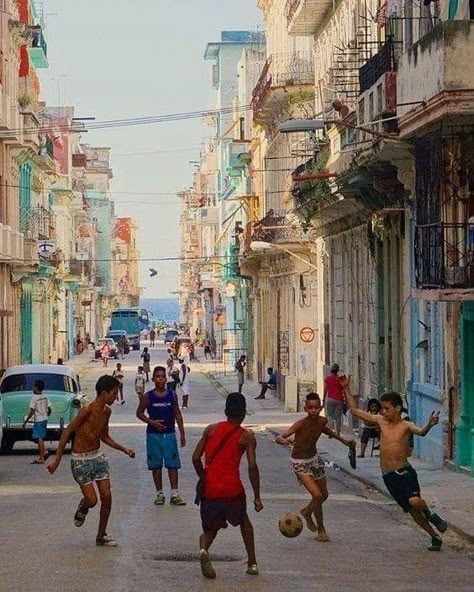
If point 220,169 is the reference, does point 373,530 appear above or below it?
below

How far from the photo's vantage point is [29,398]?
31078mm

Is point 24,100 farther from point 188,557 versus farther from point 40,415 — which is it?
point 188,557

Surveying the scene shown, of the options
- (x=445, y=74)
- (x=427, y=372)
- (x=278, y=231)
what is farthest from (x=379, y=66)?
(x=278, y=231)

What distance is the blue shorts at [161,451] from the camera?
20.1 metres

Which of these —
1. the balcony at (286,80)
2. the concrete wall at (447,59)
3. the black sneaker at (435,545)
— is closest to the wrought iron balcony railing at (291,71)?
the balcony at (286,80)

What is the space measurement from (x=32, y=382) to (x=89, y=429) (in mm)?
16429

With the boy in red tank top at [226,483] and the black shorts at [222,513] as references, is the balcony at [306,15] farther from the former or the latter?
the black shorts at [222,513]

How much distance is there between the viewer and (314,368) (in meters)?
46.9

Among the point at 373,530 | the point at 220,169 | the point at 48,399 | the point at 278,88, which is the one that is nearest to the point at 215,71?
the point at 220,169

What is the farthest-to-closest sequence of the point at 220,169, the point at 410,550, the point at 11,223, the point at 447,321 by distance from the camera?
the point at 220,169 → the point at 11,223 → the point at 447,321 → the point at 410,550

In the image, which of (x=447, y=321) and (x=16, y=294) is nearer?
(x=447, y=321)

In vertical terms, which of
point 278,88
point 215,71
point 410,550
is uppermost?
point 215,71

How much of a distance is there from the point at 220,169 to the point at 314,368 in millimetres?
55706

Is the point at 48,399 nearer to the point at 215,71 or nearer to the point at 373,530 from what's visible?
the point at 373,530
